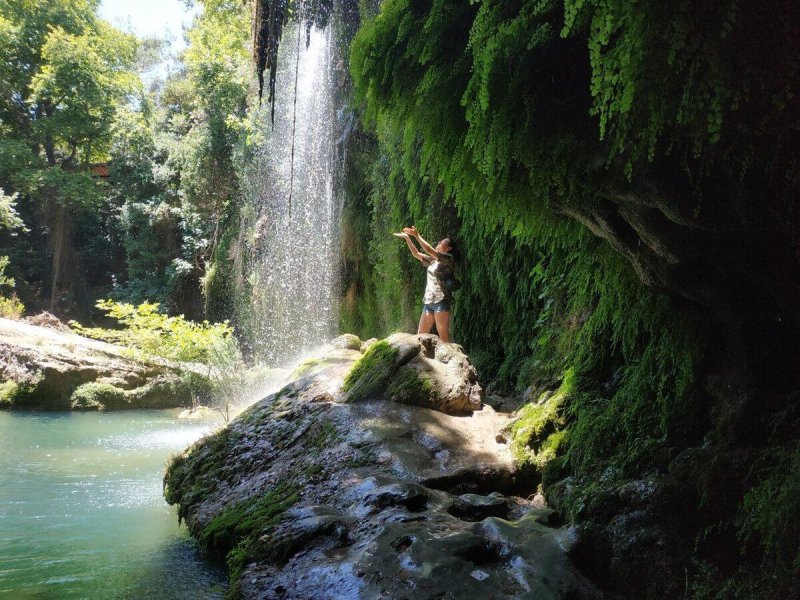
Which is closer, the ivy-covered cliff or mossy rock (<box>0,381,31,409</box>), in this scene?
the ivy-covered cliff

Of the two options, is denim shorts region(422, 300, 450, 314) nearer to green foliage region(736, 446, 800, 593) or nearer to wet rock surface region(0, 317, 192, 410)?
green foliage region(736, 446, 800, 593)

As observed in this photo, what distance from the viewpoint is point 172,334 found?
1467 cm

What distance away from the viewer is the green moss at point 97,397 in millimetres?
14289

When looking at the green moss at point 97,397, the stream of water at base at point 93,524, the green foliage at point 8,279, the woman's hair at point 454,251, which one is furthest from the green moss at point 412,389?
the green foliage at point 8,279

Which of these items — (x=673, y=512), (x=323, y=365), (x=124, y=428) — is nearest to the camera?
(x=673, y=512)

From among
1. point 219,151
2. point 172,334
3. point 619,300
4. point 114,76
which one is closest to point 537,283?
point 619,300

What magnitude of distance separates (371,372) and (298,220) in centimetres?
1061

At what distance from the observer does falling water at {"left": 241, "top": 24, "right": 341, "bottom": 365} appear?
1501 centimetres

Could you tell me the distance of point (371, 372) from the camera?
235 inches

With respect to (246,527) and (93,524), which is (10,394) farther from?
(246,527)

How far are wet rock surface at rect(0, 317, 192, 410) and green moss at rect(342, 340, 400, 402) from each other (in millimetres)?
Result: 10297

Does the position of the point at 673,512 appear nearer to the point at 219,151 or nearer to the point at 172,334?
the point at 172,334

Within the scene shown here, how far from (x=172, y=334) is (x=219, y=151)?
7.90 m

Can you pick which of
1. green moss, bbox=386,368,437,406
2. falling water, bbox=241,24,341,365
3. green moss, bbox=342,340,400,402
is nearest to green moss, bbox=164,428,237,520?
green moss, bbox=342,340,400,402
